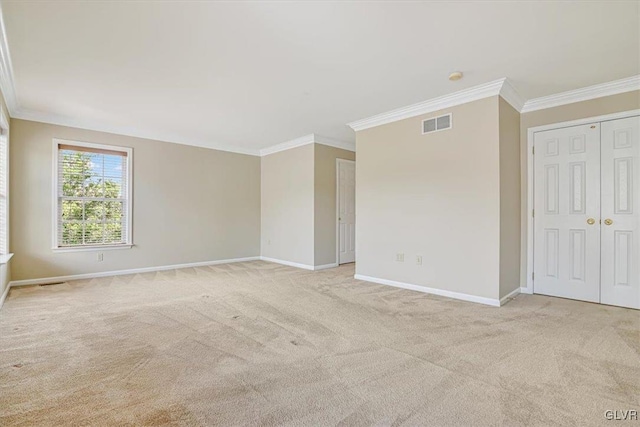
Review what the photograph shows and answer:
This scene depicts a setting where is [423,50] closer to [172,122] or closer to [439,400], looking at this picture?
[439,400]

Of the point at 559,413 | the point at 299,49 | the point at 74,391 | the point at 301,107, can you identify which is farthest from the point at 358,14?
the point at 74,391

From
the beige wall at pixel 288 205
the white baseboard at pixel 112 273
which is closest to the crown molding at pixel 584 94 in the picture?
the beige wall at pixel 288 205

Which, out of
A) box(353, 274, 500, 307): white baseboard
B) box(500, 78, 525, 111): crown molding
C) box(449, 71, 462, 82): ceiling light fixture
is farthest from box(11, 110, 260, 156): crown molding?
box(500, 78, 525, 111): crown molding

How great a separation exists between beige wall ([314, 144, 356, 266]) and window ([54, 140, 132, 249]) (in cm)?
332

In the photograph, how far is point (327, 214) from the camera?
6.06 metres

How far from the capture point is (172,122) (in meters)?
5.01

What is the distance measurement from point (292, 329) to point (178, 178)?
170 inches

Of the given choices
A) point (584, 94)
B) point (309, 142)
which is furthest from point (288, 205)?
point (584, 94)

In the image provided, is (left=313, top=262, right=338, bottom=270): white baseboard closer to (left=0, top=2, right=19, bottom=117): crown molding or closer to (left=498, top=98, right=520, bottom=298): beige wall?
(left=498, top=98, right=520, bottom=298): beige wall

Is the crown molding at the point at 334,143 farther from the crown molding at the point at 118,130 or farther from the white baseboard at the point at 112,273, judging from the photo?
the white baseboard at the point at 112,273

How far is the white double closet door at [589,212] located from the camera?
11.3ft

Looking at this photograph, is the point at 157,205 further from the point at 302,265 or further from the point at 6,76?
the point at 302,265

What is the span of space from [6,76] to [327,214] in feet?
15.4

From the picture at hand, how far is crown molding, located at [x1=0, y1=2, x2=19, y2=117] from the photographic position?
2603 millimetres
